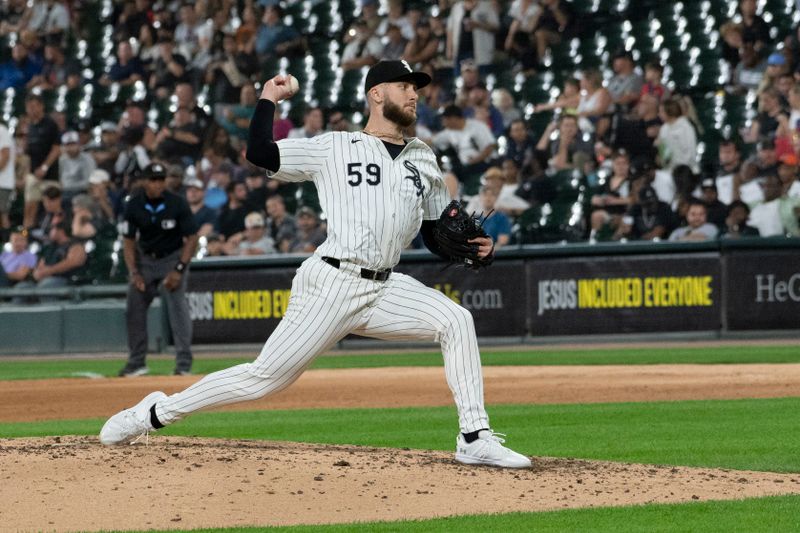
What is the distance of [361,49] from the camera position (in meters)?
22.5

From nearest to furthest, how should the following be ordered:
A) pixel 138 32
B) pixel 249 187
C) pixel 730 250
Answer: pixel 730 250, pixel 249 187, pixel 138 32

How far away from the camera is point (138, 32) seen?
2545cm

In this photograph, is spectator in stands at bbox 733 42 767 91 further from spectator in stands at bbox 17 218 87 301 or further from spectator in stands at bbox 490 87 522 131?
spectator in stands at bbox 17 218 87 301

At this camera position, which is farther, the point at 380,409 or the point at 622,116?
the point at 622,116

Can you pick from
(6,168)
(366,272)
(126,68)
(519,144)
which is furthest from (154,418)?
(126,68)

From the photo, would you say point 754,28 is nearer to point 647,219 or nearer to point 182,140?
point 647,219

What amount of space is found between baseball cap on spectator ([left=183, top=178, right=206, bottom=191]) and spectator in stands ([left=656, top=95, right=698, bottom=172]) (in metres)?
6.35

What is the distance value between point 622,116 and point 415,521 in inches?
532

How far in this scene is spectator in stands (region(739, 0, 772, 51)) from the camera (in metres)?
18.5

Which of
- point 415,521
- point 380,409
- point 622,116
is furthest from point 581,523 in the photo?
point 622,116

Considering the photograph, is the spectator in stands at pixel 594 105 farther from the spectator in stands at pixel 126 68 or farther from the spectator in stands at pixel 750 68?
the spectator in stands at pixel 126 68

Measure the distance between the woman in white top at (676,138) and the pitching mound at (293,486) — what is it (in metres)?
11.2

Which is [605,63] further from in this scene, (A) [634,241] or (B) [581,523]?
(B) [581,523]

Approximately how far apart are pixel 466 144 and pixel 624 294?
3.64 m
